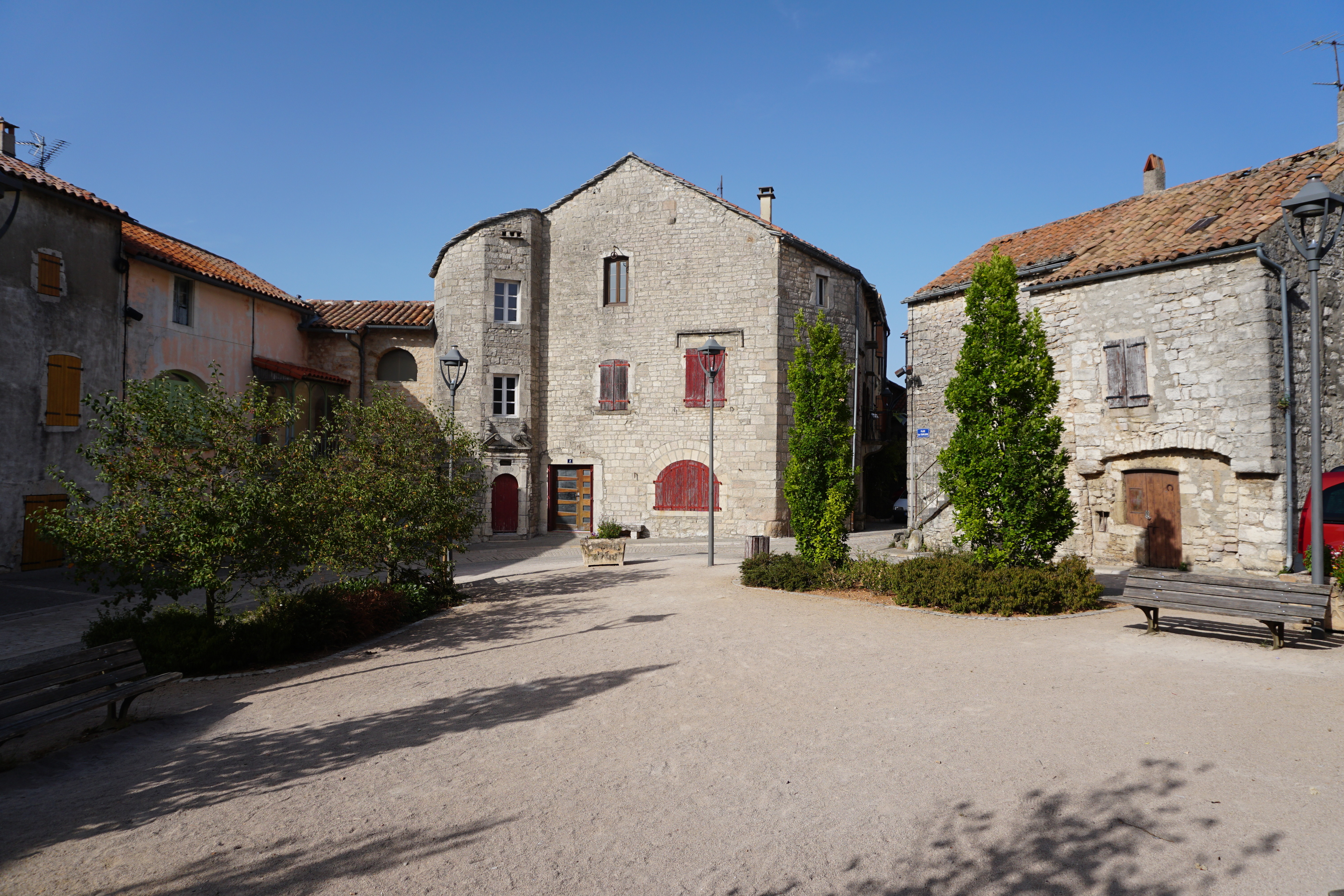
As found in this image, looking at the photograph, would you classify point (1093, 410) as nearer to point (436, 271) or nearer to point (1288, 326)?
point (1288, 326)

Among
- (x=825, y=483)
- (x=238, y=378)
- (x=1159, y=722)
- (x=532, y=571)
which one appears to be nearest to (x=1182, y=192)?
(x=825, y=483)

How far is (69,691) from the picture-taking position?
5.79 metres

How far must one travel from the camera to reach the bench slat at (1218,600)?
24.8 feet

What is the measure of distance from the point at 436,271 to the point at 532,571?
1287cm

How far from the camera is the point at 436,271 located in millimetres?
24172

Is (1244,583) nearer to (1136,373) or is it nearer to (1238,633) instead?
(1238,633)

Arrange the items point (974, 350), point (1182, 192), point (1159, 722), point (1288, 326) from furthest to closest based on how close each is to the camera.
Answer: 1. point (1182, 192)
2. point (1288, 326)
3. point (974, 350)
4. point (1159, 722)

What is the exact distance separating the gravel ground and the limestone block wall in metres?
5.53

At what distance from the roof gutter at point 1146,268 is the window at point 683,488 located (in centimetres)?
997

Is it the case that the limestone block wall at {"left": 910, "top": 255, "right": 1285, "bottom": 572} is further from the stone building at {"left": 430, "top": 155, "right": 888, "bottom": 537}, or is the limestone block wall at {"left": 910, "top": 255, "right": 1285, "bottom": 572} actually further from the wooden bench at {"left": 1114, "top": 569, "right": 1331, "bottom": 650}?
the stone building at {"left": 430, "top": 155, "right": 888, "bottom": 537}

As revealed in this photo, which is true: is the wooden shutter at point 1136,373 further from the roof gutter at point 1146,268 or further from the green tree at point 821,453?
the green tree at point 821,453

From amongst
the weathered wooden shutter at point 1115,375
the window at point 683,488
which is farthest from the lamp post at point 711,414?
the weathered wooden shutter at point 1115,375

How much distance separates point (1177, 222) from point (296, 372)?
22.3 m

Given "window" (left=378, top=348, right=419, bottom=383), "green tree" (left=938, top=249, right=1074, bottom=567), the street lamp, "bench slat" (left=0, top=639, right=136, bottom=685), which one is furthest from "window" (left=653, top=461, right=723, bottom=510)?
"bench slat" (left=0, top=639, right=136, bottom=685)
